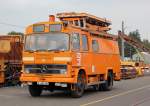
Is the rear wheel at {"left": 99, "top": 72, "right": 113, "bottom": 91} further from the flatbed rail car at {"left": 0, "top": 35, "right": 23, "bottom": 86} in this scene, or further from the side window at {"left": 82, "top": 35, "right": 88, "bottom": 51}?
the flatbed rail car at {"left": 0, "top": 35, "right": 23, "bottom": 86}

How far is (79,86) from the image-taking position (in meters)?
19.9

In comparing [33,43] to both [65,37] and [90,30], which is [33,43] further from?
[90,30]

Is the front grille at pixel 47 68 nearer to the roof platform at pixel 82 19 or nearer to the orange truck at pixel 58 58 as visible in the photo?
the orange truck at pixel 58 58

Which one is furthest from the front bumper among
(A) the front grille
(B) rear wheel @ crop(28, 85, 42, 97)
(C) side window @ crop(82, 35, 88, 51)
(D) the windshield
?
(C) side window @ crop(82, 35, 88, 51)

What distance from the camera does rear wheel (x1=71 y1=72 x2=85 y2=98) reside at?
1950 centimetres

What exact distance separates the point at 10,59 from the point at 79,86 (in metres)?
8.50

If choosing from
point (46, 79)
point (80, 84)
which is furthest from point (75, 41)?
point (46, 79)

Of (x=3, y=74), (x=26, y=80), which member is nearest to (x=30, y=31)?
(x=26, y=80)

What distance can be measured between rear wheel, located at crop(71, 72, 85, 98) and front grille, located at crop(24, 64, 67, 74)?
0.92 metres

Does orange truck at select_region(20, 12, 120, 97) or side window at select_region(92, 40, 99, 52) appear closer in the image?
orange truck at select_region(20, 12, 120, 97)

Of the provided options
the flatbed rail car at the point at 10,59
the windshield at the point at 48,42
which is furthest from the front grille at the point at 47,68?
the flatbed rail car at the point at 10,59

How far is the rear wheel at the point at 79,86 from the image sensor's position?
19503mm

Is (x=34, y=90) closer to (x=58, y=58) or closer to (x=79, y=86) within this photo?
(x=79, y=86)

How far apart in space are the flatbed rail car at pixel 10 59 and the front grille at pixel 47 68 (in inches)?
238
